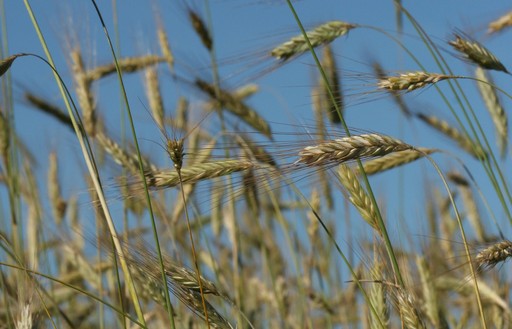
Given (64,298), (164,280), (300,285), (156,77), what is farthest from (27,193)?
(164,280)

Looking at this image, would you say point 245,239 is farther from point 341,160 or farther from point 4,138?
point 341,160

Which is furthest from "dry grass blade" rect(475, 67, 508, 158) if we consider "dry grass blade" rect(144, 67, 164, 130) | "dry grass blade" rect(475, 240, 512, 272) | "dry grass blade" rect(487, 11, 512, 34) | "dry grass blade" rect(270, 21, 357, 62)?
"dry grass blade" rect(144, 67, 164, 130)

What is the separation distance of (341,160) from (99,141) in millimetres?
1216

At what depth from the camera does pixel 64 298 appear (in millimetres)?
3410

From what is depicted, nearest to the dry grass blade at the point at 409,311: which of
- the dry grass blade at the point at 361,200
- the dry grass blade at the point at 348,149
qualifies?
the dry grass blade at the point at 361,200

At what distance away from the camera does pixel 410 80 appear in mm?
1769

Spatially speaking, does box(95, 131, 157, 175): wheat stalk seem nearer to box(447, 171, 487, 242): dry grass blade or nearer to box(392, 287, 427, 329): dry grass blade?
box(392, 287, 427, 329): dry grass blade

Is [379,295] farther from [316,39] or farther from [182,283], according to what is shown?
[316,39]

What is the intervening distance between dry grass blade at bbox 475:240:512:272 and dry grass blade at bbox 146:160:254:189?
551mm

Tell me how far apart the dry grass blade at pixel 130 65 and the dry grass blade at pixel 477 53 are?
1479 mm

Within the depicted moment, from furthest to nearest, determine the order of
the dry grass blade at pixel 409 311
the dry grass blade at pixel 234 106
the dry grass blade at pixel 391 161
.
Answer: the dry grass blade at pixel 234 106 < the dry grass blade at pixel 391 161 < the dry grass blade at pixel 409 311

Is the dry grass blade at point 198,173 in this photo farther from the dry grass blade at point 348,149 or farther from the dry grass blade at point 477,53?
the dry grass blade at point 477,53

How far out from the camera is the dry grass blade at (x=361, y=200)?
171 cm

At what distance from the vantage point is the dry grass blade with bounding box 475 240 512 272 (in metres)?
1.66
